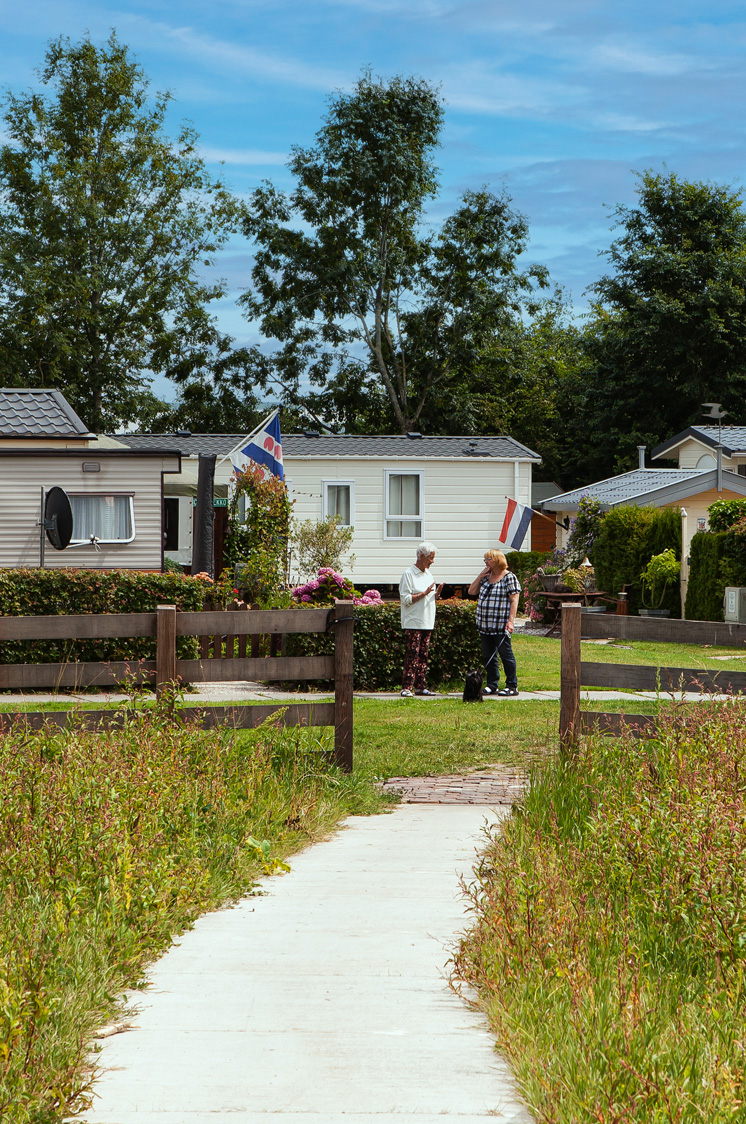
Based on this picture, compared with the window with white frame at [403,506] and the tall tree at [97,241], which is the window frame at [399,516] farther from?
the tall tree at [97,241]

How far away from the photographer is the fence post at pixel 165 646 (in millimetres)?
6547

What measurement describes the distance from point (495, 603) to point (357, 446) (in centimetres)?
1598

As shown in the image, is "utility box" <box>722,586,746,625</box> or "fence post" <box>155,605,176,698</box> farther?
"utility box" <box>722,586,746,625</box>

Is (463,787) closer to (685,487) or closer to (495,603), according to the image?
(495,603)

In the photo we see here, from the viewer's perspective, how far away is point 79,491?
15914mm

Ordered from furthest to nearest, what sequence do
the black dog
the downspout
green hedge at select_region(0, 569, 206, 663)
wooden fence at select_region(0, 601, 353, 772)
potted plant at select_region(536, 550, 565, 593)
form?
potted plant at select_region(536, 550, 565, 593) < the downspout < green hedge at select_region(0, 569, 206, 663) < the black dog < wooden fence at select_region(0, 601, 353, 772)

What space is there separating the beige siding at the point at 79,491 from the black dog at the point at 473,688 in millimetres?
6852

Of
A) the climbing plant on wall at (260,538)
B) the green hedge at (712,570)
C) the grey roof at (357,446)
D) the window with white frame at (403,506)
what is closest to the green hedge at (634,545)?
the green hedge at (712,570)

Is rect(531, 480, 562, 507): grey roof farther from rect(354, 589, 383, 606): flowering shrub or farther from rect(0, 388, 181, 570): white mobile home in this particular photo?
rect(354, 589, 383, 606): flowering shrub

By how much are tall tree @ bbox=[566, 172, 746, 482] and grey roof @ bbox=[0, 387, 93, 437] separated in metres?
23.3

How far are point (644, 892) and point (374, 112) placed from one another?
36.8m

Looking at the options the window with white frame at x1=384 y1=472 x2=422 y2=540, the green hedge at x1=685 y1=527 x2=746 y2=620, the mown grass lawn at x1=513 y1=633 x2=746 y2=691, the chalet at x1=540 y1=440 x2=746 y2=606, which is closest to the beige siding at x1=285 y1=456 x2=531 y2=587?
the window with white frame at x1=384 y1=472 x2=422 y2=540

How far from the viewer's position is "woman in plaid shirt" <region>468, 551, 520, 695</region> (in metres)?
11.3

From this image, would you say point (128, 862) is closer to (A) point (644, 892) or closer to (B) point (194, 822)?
(B) point (194, 822)
